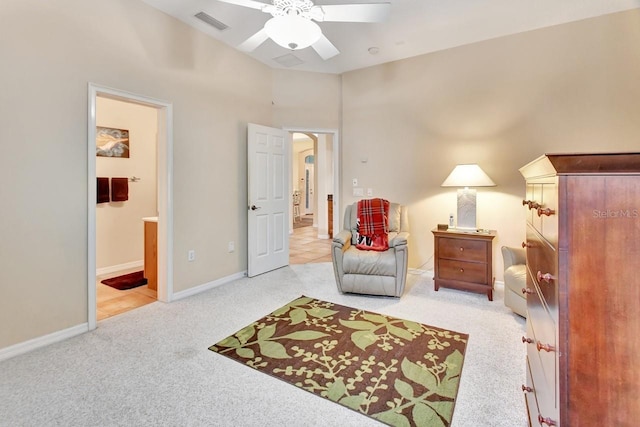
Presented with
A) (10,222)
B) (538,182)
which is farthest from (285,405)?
(10,222)

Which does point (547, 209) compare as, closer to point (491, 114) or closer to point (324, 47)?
point (324, 47)

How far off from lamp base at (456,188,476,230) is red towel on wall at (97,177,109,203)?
4.67 m

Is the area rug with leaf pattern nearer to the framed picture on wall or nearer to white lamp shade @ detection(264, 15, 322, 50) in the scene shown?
white lamp shade @ detection(264, 15, 322, 50)

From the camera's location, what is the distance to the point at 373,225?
3.61 meters

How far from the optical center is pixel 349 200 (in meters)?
4.67

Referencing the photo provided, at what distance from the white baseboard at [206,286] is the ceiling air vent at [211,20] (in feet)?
9.47

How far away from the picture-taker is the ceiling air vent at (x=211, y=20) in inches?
120

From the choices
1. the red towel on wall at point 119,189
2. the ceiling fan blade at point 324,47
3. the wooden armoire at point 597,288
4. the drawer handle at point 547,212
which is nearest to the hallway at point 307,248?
the red towel on wall at point 119,189

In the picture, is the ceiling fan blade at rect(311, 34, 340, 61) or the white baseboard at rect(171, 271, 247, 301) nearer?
the ceiling fan blade at rect(311, 34, 340, 61)

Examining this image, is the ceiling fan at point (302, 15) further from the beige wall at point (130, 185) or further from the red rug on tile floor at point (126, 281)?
the red rug on tile floor at point (126, 281)

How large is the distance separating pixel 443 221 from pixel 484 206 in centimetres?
51

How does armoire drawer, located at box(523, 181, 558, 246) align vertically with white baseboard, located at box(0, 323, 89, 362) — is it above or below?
above

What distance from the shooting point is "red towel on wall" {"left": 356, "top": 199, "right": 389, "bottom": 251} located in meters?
3.54

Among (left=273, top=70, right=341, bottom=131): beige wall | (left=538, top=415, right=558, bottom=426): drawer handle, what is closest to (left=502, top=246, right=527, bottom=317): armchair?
(left=538, top=415, right=558, bottom=426): drawer handle
